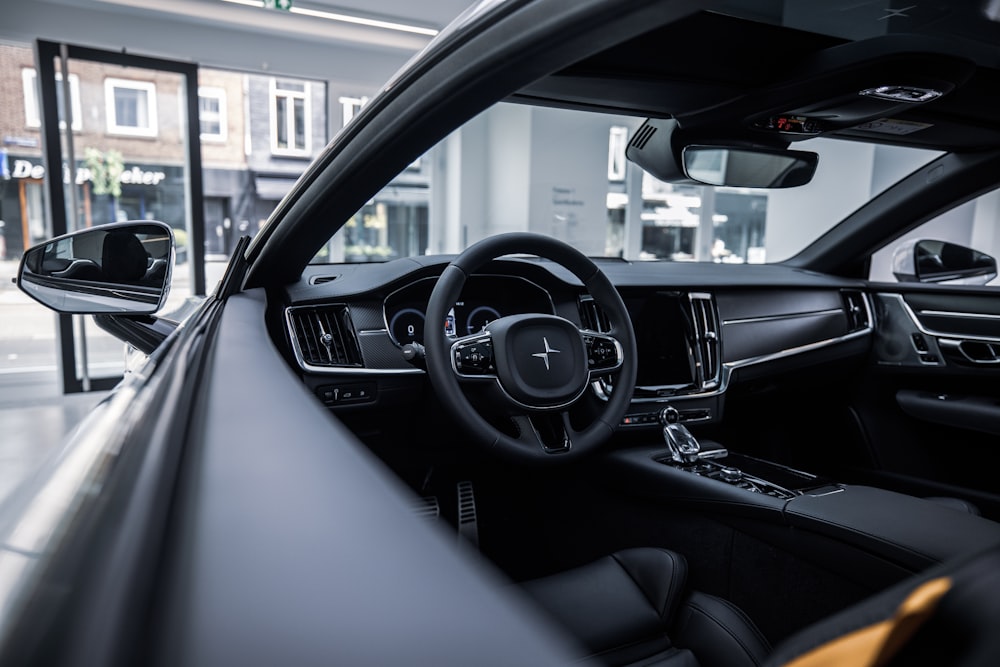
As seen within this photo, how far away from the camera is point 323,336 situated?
5.35 ft

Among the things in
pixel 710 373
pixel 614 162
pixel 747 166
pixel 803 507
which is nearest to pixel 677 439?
pixel 710 373

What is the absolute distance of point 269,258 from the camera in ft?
4.17

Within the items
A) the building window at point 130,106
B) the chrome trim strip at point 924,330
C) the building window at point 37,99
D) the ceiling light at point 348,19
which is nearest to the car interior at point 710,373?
the chrome trim strip at point 924,330

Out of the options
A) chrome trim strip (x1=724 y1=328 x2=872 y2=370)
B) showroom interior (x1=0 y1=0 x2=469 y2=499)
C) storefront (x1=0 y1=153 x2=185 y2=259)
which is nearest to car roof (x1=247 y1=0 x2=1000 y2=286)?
chrome trim strip (x1=724 y1=328 x2=872 y2=370)

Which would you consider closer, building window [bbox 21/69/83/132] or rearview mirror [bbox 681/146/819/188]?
rearview mirror [bbox 681/146/819/188]

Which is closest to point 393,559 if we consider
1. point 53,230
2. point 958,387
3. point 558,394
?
point 558,394

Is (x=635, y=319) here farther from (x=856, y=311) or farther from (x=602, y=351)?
(x=856, y=311)

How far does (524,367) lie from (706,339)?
845 millimetres

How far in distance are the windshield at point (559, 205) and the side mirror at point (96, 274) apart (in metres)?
5.88

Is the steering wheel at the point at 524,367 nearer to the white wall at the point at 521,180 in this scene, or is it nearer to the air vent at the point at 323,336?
the air vent at the point at 323,336

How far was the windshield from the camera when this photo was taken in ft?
23.9

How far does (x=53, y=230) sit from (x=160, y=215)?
0.92 metres

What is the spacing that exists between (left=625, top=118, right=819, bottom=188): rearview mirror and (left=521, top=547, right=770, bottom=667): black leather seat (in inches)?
34.3

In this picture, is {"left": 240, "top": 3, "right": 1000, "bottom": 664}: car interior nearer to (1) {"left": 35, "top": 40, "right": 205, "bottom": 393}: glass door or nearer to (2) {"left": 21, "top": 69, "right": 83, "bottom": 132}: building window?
(1) {"left": 35, "top": 40, "right": 205, "bottom": 393}: glass door
